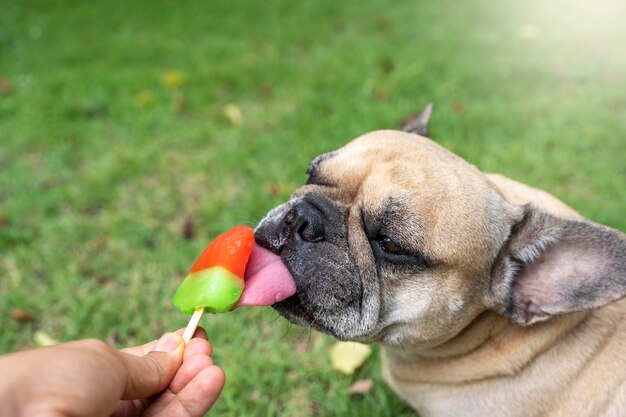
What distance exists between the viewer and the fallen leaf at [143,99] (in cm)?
591

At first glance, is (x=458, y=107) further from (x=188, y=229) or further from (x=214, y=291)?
(x=214, y=291)

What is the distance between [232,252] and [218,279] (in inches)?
4.9

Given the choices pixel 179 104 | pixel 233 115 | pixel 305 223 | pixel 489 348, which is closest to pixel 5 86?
pixel 179 104

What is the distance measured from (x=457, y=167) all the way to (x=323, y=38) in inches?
213

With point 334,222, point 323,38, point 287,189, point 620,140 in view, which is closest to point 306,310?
point 334,222

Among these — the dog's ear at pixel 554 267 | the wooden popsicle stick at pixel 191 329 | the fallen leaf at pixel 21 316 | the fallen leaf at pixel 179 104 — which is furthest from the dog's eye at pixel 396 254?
the fallen leaf at pixel 179 104

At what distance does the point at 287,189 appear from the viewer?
4.61 metres

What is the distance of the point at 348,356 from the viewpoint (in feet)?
11.0

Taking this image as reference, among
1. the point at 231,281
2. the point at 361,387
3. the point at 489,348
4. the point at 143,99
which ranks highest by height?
the point at 231,281

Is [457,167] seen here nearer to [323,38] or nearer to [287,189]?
[287,189]

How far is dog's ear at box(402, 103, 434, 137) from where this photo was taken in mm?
3277

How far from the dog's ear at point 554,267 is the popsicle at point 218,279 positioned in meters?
1.14

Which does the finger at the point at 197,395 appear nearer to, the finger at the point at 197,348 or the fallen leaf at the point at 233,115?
the finger at the point at 197,348

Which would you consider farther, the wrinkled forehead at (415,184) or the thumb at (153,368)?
the wrinkled forehead at (415,184)
